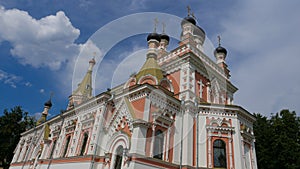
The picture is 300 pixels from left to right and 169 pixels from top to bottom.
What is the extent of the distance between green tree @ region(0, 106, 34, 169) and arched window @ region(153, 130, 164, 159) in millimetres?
24626

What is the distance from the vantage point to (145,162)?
1084cm

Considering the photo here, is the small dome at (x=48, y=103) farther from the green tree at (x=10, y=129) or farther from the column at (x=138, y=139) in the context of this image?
the column at (x=138, y=139)

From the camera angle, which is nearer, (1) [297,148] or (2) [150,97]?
(2) [150,97]

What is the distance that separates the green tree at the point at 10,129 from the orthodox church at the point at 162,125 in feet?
45.8

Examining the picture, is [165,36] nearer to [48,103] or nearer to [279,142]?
[279,142]

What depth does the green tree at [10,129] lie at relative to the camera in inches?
1146

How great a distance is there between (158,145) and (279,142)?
13.2 metres

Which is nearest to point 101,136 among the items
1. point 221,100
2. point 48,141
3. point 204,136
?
point 204,136

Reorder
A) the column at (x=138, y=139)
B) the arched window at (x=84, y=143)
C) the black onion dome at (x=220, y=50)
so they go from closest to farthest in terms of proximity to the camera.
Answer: the column at (x=138, y=139) → the arched window at (x=84, y=143) → the black onion dome at (x=220, y=50)

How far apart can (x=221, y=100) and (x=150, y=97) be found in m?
7.45

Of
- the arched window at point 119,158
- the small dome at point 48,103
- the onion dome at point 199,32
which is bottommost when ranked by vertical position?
the arched window at point 119,158

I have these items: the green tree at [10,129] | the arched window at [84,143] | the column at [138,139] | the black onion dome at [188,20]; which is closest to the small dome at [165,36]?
the black onion dome at [188,20]

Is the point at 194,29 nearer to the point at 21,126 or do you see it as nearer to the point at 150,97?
the point at 150,97

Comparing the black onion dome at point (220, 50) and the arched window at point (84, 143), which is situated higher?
the black onion dome at point (220, 50)
